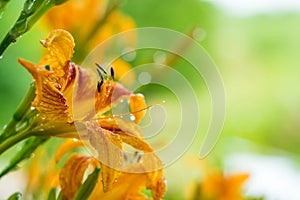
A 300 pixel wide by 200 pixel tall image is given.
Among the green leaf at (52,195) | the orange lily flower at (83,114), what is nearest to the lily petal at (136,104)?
the orange lily flower at (83,114)

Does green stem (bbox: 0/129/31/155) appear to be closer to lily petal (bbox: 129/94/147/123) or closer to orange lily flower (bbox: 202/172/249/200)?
lily petal (bbox: 129/94/147/123)

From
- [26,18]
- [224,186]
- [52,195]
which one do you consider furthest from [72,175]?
[224,186]

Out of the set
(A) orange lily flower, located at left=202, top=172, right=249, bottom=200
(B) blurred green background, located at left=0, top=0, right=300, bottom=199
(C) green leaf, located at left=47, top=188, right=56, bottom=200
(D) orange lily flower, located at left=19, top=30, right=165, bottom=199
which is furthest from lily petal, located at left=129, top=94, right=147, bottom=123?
(B) blurred green background, located at left=0, top=0, right=300, bottom=199

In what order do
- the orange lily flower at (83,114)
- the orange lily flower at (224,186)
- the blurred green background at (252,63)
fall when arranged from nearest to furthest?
the orange lily flower at (83,114)
the orange lily flower at (224,186)
the blurred green background at (252,63)

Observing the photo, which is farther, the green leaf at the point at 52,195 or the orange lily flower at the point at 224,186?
the orange lily flower at the point at 224,186

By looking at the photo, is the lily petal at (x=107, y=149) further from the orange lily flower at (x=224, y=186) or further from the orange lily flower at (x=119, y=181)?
the orange lily flower at (x=224, y=186)

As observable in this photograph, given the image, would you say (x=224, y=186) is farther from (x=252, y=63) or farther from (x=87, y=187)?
(x=252, y=63)

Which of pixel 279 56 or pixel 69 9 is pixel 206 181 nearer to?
pixel 69 9
